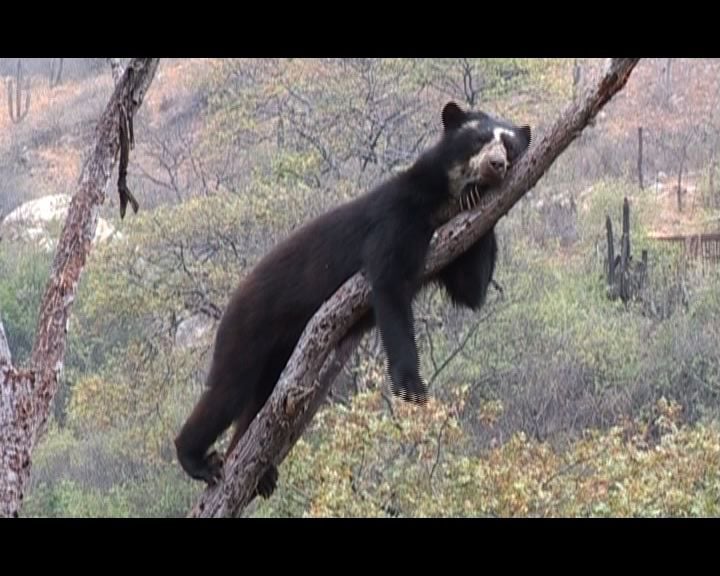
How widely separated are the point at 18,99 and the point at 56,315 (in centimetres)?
1253

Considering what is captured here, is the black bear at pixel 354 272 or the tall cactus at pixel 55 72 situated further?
the tall cactus at pixel 55 72

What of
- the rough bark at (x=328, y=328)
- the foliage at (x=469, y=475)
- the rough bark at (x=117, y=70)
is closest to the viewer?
the rough bark at (x=328, y=328)

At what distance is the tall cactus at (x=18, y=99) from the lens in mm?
15461

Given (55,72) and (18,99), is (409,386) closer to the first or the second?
(18,99)

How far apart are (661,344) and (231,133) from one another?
5.40 m

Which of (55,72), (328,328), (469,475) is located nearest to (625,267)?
(469,475)

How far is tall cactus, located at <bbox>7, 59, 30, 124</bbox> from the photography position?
15461mm

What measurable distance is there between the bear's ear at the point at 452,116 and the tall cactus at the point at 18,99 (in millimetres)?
12413

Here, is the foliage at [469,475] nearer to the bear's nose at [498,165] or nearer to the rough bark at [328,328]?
the rough bark at [328,328]

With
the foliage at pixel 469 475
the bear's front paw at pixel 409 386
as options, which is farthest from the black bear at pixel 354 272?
the foliage at pixel 469 475

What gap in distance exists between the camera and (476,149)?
3.64 meters
